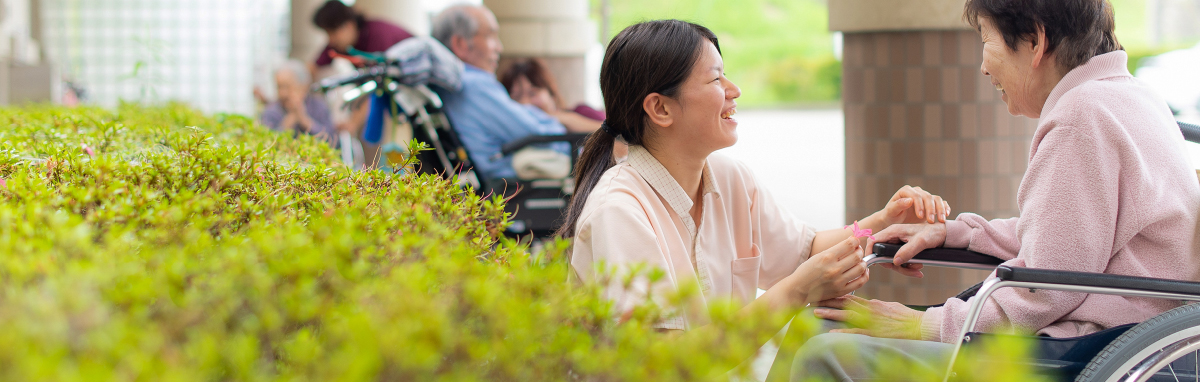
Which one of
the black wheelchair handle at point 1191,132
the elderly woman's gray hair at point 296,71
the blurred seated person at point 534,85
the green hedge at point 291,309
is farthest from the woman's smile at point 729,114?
the elderly woman's gray hair at point 296,71

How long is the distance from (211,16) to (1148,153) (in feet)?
40.0

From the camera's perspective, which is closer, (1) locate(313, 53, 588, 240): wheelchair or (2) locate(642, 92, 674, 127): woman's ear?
→ (2) locate(642, 92, 674, 127): woman's ear

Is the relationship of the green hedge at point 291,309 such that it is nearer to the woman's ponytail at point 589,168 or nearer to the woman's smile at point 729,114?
the woman's ponytail at point 589,168

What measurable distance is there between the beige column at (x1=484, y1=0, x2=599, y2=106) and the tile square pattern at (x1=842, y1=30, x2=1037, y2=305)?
9.16ft

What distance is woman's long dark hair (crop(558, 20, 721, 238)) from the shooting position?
5.45 ft

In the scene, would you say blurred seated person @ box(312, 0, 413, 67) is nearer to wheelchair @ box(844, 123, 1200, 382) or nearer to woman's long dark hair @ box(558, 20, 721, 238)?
woman's long dark hair @ box(558, 20, 721, 238)

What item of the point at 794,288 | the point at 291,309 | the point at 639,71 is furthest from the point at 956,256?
the point at 291,309

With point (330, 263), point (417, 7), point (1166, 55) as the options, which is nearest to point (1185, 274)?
point (330, 263)

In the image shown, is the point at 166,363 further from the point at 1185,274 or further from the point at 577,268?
→ the point at 1185,274

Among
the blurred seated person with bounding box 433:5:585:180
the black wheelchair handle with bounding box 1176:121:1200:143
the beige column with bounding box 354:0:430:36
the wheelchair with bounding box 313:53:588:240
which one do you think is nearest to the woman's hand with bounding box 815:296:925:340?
the black wheelchair handle with bounding box 1176:121:1200:143

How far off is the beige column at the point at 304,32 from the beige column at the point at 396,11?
1.35m

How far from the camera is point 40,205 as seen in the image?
1.10 metres

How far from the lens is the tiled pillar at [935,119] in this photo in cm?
285

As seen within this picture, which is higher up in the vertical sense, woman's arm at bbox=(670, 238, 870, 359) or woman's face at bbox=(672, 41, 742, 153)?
woman's face at bbox=(672, 41, 742, 153)
